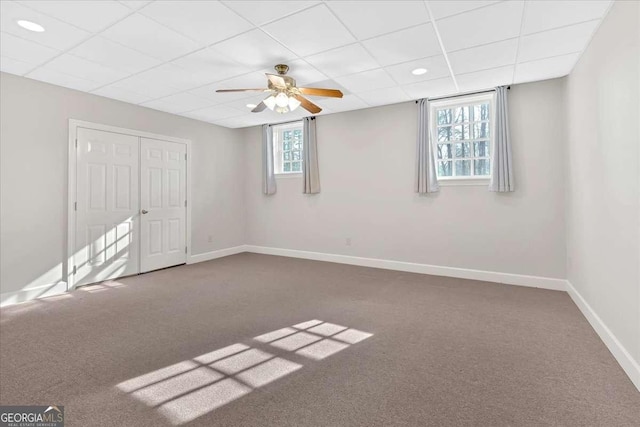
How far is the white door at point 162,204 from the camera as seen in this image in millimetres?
5129

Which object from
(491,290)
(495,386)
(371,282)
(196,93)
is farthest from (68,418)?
(491,290)

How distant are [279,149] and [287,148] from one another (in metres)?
0.19

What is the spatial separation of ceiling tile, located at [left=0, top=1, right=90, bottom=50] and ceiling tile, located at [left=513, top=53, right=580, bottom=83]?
464cm

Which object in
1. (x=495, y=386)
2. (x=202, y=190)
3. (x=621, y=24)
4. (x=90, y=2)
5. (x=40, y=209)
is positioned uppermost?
(x=90, y=2)

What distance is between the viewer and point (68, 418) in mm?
1675

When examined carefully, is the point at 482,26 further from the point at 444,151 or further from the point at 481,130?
the point at 444,151

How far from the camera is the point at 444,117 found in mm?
4953

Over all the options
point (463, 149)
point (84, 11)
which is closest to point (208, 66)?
point (84, 11)

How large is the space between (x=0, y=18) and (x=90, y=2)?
94 cm

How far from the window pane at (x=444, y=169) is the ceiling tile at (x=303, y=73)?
236 centimetres

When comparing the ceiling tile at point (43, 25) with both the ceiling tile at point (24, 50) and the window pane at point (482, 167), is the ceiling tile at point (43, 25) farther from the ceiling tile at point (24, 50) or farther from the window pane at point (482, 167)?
the window pane at point (482, 167)

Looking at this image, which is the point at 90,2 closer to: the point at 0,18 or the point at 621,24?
the point at 0,18

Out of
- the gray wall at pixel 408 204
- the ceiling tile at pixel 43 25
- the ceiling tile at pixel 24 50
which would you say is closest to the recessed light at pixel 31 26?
the ceiling tile at pixel 43 25

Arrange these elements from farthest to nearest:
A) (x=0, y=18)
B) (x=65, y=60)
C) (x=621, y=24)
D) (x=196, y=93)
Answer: (x=196, y=93) → (x=65, y=60) → (x=0, y=18) → (x=621, y=24)
